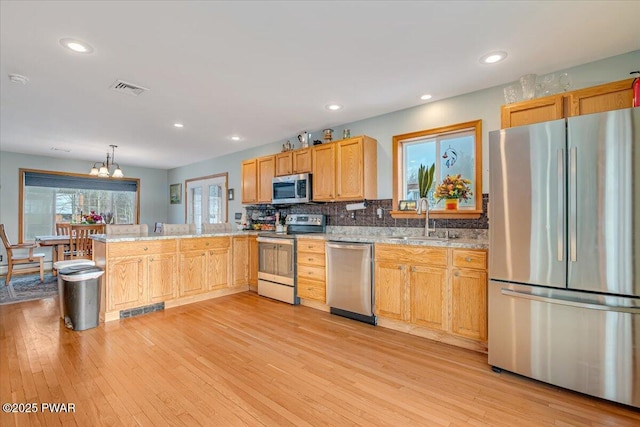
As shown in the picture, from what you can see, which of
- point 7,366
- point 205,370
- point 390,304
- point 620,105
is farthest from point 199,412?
point 620,105

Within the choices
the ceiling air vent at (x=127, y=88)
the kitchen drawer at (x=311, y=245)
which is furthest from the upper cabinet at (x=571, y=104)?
the ceiling air vent at (x=127, y=88)

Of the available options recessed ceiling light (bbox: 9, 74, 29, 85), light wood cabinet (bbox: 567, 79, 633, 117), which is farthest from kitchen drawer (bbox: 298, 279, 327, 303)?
recessed ceiling light (bbox: 9, 74, 29, 85)

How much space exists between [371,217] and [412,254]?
1.14 meters

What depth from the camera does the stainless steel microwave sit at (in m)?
4.39

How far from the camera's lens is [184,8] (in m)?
1.93

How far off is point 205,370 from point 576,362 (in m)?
2.66

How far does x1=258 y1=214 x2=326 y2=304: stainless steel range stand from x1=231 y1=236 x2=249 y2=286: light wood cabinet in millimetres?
386

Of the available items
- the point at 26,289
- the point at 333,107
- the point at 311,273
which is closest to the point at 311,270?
the point at 311,273

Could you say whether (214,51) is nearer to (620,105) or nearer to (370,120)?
(370,120)

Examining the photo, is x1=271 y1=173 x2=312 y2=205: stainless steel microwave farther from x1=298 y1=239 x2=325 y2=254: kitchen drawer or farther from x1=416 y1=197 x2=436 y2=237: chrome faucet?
x1=416 y1=197 x2=436 y2=237: chrome faucet

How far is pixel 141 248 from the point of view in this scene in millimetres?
3633

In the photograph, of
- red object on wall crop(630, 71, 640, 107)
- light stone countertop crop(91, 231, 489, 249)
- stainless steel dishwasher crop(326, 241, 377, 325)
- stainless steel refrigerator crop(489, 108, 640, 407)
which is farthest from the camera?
stainless steel dishwasher crop(326, 241, 377, 325)

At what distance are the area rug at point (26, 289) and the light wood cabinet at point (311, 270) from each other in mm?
3865

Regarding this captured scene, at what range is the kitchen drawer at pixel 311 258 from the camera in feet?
12.4
